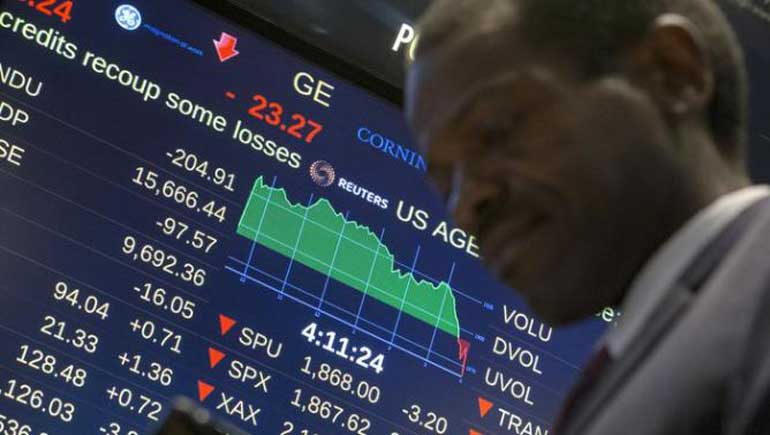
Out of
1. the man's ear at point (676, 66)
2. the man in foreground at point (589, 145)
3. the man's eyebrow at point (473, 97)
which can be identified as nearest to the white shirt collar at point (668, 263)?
the man in foreground at point (589, 145)

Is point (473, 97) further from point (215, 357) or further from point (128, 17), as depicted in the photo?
point (128, 17)

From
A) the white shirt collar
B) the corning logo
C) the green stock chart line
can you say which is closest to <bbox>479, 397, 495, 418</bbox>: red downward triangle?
the green stock chart line

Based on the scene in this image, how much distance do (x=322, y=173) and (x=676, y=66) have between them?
181 cm

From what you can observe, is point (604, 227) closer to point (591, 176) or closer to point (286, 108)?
point (591, 176)

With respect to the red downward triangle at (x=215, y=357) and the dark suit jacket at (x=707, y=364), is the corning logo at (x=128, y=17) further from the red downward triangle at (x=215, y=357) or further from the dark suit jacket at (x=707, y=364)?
the dark suit jacket at (x=707, y=364)

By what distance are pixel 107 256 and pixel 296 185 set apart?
474 millimetres

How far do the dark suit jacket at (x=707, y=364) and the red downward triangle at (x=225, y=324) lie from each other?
1902 millimetres

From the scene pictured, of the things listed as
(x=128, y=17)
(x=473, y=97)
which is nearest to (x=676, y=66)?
(x=473, y=97)

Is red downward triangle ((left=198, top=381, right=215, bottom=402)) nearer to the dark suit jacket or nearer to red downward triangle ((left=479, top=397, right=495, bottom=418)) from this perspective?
red downward triangle ((left=479, top=397, right=495, bottom=418))

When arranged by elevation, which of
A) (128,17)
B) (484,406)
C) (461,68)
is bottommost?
(461,68)

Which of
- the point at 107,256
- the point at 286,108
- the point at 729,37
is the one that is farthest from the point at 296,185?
the point at 729,37

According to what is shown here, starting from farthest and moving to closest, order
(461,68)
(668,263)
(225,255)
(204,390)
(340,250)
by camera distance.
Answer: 1. (340,250)
2. (225,255)
3. (204,390)
4. (461,68)
5. (668,263)

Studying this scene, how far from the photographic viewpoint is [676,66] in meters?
1.45

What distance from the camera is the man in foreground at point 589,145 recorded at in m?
1.29
